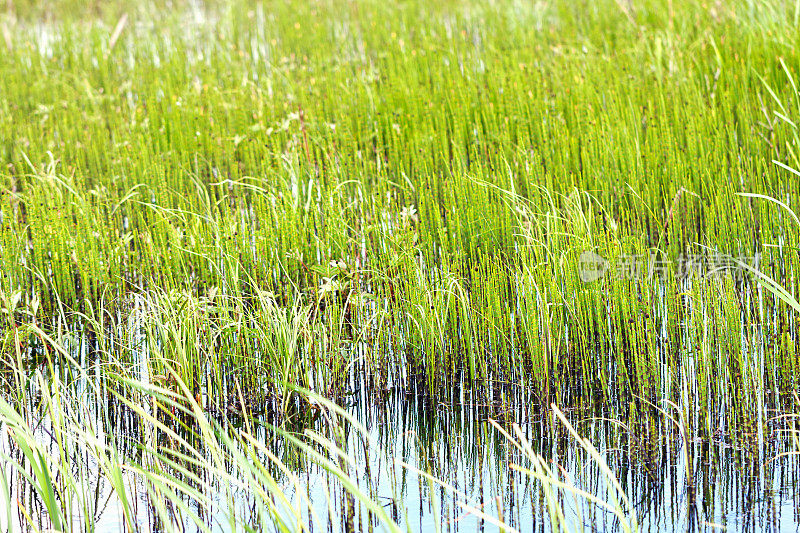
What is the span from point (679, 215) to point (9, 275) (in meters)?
3.07

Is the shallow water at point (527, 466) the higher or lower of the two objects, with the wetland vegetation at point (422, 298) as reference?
lower

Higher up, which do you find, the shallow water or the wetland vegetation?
the wetland vegetation

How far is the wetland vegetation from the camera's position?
2.48 meters

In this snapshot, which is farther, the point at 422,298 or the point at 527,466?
the point at 422,298

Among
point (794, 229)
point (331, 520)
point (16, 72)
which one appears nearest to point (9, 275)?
point (331, 520)

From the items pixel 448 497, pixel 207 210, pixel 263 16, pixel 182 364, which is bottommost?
pixel 448 497

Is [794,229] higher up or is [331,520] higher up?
[794,229]

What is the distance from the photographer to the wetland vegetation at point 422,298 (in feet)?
8.15

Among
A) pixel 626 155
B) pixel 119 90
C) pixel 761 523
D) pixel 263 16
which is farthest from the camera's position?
pixel 263 16

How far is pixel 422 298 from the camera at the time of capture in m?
3.21

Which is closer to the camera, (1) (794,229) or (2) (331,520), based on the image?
(2) (331,520)

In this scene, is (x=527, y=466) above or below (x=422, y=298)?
below

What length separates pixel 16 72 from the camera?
7.65 m

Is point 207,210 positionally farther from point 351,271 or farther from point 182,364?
point 182,364
